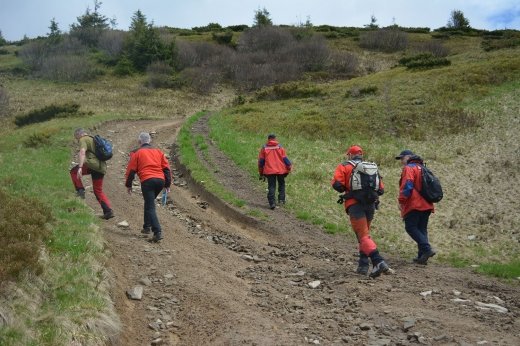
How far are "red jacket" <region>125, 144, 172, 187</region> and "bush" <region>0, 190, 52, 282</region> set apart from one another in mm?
2047

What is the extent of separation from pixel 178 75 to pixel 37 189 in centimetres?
4454

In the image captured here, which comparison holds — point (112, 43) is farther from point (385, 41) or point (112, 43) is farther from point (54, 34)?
point (385, 41)

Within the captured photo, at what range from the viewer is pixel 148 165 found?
9750 mm

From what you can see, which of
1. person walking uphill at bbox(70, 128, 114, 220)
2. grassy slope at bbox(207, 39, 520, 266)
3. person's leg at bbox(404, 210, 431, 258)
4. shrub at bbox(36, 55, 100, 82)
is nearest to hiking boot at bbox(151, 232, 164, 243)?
person walking uphill at bbox(70, 128, 114, 220)

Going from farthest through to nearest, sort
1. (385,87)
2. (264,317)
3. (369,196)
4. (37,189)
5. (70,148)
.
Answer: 1. (385,87)
2. (70,148)
3. (37,189)
4. (369,196)
5. (264,317)

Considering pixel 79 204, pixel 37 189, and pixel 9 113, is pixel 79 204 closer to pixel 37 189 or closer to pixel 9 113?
pixel 37 189

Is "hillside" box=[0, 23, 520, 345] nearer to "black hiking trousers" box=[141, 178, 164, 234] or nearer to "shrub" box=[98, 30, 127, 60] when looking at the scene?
"black hiking trousers" box=[141, 178, 164, 234]

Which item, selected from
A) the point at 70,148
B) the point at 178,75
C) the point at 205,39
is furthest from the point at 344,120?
the point at 205,39

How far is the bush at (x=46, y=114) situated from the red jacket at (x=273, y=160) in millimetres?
21521

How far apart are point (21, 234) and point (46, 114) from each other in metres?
28.9

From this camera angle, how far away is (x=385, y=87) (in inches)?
1406

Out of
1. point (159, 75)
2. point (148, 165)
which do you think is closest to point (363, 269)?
point (148, 165)

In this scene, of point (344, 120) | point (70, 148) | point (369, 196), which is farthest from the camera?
point (344, 120)

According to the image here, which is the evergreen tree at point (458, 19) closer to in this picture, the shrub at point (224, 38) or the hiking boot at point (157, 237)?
the shrub at point (224, 38)
